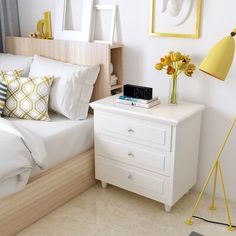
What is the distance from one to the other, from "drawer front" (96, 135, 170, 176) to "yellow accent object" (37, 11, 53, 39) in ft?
3.75

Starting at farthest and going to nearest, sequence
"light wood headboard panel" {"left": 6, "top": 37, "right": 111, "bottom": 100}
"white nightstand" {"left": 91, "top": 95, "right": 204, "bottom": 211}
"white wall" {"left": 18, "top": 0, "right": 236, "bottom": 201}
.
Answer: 1. "light wood headboard panel" {"left": 6, "top": 37, "right": 111, "bottom": 100}
2. "white wall" {"left": 18, "top": 0, "right": 236, "bottom": 201}
3. "white nightstand" {"left": 91, "top": 95, "right": 204, "bottom": 211}

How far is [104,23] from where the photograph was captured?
275 centimetres

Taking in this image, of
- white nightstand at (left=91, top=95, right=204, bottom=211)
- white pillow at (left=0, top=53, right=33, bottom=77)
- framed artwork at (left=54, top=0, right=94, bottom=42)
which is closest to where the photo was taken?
white nightstand at (left=91, top=95, right=204, bottom=211)

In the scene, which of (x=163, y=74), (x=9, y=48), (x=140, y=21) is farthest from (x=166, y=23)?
(x=9, y=48)

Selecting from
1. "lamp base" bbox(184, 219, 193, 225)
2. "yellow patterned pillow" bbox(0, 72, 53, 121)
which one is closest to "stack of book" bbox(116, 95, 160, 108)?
"yellow patterned pillow" bbox(0, 72, 53, 121)

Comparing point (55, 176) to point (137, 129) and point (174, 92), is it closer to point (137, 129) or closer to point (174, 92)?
point (137, 129)

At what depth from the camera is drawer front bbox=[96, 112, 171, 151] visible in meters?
2.18

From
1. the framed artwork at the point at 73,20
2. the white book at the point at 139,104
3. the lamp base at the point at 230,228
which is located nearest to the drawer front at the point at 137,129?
the white book at the point at 139,104

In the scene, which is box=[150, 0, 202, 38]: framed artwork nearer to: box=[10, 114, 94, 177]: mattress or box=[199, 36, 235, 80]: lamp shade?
box=[199, 36, 235, 80]: lamp shade

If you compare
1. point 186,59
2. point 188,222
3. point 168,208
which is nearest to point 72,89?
point 186,59

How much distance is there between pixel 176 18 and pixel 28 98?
3.96 ft

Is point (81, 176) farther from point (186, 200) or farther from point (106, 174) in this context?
point (186, 200)

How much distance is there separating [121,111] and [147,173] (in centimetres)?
46

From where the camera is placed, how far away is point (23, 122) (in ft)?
8.22
